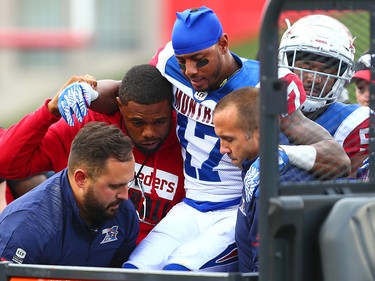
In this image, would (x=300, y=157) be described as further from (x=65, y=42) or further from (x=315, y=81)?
(x=65, y=42)

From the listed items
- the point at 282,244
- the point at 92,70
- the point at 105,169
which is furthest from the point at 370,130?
the point at 92,70

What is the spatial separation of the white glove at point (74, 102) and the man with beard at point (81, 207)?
0.38ft

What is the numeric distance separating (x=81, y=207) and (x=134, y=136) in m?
0.62

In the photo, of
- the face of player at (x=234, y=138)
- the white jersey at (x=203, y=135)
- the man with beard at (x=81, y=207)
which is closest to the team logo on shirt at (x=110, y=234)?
the man with beard at (x=81, y=207)

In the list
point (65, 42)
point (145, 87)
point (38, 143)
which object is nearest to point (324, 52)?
point (145, 87)

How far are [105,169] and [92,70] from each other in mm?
18375

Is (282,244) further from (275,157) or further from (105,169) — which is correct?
(105,169)

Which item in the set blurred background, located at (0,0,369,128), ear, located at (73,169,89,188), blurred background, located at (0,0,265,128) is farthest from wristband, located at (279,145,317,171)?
blurred background, located at (0,0,265,128)

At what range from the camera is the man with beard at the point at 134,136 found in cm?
415

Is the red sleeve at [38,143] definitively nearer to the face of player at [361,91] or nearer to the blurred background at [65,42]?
the face of player at [361,91]

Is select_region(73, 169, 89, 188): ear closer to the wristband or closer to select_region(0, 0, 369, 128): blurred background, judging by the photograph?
the wristband

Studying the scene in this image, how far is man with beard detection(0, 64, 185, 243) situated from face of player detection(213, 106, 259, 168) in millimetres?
592

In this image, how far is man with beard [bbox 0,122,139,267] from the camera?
143 inches

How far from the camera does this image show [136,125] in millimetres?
4219
